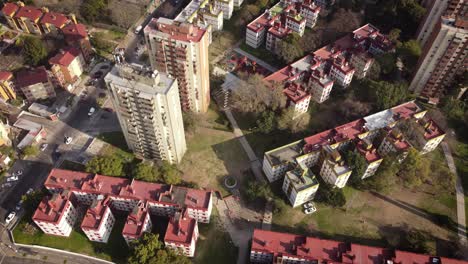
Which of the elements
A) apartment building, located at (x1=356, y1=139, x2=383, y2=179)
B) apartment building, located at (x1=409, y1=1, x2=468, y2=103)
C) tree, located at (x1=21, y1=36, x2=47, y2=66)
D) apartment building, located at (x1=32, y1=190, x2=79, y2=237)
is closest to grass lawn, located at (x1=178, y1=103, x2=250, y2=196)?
apartment building, located at (x1=32, y1=190, x2=79, y2=237)

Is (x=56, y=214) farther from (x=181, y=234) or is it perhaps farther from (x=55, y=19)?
(x=55, y=19)

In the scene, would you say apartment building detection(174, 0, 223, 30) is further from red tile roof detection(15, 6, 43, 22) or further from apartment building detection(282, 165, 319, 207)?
apartment building detection(282, 165, 319, 207)

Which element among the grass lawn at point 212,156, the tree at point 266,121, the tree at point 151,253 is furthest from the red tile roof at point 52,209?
the tree at point 266,121

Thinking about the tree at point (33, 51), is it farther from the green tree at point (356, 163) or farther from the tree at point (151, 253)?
the green tree at point (356, 163)

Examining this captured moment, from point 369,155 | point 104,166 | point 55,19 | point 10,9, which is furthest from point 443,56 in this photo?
point 10,9

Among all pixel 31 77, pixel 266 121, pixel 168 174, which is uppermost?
pixel 31 77

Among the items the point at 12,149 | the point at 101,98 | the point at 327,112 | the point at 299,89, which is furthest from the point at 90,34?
the point at 327,112
